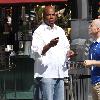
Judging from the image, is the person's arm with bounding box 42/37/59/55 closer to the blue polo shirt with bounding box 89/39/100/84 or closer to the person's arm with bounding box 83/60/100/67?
the blue polo shirt with bounding box 89/39/100/84

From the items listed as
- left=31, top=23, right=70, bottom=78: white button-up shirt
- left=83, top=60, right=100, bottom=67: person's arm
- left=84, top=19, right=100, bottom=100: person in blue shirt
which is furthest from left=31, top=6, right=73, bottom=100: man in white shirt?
left=83, top=60, right=100, bottom=67: person's arm

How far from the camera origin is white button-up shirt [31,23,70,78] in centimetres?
679

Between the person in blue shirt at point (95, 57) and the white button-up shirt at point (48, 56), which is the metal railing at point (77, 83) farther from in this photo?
the person in blue shirt at point (95, 57)

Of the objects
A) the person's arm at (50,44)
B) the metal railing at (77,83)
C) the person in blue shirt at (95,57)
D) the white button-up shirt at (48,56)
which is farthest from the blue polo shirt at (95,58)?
the metal railing at (77,83)

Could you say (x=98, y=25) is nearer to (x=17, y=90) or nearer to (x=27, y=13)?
(x=17, y=90)

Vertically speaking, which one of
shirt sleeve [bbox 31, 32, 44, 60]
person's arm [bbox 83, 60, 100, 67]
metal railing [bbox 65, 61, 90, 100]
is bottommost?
metal railing [bbox 65, 61, 90, 100]

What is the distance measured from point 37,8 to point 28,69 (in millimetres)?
1641

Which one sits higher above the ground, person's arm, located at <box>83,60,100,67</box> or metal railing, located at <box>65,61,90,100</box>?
person's arm, located at <box>83,60,100,67</box>

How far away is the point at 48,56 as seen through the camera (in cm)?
680

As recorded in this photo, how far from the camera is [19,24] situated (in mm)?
10609

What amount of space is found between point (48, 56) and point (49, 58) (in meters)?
0.03

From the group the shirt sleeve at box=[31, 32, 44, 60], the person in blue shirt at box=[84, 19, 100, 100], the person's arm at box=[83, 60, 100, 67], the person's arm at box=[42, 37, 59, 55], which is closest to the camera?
the person's arm at box=[83, 60, 100, 67]

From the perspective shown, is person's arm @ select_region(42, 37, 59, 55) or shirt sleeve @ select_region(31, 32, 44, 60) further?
shirt sleeve @ select_region(31, 32, 44, 60)

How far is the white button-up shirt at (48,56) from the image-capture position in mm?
6789
